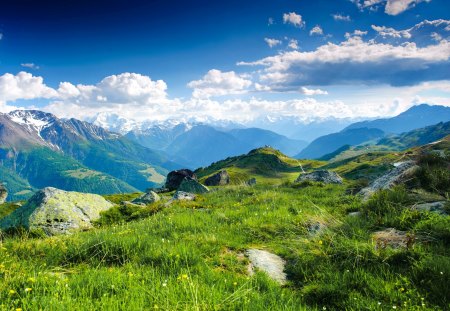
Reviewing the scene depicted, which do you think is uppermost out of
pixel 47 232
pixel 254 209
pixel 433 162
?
pixel 433 162

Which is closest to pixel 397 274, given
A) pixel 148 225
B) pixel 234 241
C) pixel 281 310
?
pixel 281 310

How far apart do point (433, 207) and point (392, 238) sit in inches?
108

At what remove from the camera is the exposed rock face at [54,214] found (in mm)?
15508

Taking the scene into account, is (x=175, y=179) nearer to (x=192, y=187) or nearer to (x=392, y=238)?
(x=192, y=187)

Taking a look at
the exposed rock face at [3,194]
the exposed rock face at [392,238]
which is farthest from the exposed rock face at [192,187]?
the exposed rock face at [3,194]

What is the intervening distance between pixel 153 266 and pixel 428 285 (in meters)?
5.56

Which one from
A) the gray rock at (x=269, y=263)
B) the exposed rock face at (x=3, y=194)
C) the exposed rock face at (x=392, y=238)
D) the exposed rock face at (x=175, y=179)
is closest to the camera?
the gray rock at (x=269, y=263)

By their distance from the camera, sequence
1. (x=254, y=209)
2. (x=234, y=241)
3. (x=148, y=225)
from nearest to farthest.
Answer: (x=234, y=241), (x=148, y=225), (x=254, y=209)

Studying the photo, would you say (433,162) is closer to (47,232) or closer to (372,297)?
(372,297)

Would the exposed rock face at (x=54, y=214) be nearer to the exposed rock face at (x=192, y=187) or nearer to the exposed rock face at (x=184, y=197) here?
the exposed rock face at (x=184, y=197)

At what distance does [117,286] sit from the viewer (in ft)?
18.2

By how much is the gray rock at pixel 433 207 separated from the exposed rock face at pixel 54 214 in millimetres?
14982

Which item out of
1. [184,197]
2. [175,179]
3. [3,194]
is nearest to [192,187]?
[184,197]

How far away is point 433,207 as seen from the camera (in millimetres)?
9812
